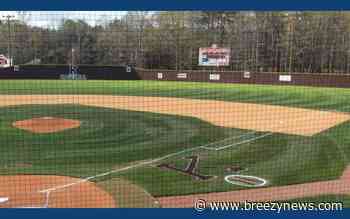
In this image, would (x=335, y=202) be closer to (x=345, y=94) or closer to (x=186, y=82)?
(x=345, y=94)

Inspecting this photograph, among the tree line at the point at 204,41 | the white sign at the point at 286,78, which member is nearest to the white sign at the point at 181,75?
the tree line at the point at 204,41

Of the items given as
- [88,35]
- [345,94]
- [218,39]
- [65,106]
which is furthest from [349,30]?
[65,106]

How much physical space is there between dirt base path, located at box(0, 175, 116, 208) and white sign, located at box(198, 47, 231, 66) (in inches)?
728

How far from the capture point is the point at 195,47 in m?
26.3

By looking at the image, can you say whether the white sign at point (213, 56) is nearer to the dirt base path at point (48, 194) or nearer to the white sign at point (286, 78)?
the white sign at point (286, 78)

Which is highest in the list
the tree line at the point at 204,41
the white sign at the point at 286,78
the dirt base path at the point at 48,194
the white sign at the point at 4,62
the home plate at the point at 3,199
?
the tree line at the point at 204,41

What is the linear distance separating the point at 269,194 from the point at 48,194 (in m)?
3.22

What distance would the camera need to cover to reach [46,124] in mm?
12641

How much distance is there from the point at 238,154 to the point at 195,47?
17.6 meters

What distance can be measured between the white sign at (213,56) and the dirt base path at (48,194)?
1848 centimetres

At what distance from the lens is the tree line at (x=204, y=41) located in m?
22.5

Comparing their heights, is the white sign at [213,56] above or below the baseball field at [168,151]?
above

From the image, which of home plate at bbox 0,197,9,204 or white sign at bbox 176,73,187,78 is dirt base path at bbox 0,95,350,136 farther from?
home plate at bbox 0,197,9,204

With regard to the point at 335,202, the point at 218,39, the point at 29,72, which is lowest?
the point at 335,202
